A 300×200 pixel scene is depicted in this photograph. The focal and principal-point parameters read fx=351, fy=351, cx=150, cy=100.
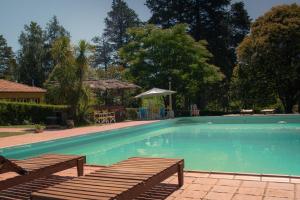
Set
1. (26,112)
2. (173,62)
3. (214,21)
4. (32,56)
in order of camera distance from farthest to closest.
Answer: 1. (32,56)
2. (214,21)
3. (173,62)
4. (26,112)

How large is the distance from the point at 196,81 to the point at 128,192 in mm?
21493

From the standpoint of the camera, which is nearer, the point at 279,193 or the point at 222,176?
the point at 279,193

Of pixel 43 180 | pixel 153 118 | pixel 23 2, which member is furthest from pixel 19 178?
pixel 153 118

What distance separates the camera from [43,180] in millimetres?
6012

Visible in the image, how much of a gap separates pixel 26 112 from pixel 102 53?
1102 inches

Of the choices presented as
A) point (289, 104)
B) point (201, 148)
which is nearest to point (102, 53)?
point (289, 104)

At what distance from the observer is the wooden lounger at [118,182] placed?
3848 mm

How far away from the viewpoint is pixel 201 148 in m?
11.7

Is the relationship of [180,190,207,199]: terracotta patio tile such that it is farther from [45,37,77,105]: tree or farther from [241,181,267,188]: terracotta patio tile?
[45,37,77,105]: tree

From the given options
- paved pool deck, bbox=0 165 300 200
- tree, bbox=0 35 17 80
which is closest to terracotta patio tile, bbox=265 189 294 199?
paved pool deck, bbox=0 165 300 200

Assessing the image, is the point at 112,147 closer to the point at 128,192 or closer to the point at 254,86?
the point at 128,192

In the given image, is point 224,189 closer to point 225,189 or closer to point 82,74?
point 225,189

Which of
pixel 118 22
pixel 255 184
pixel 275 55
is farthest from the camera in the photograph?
pixel 118 22

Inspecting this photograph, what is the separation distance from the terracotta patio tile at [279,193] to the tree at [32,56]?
38.5m
